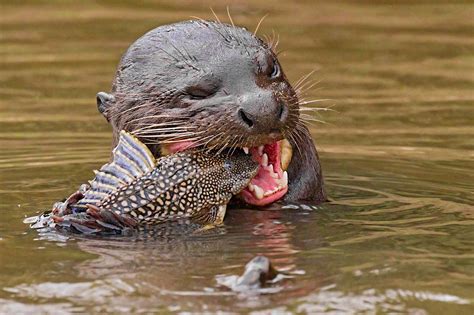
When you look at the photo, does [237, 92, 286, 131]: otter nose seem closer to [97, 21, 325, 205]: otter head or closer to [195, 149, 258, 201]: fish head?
[97, 21, 325, 205]: otter head

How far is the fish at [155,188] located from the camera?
5.98 m

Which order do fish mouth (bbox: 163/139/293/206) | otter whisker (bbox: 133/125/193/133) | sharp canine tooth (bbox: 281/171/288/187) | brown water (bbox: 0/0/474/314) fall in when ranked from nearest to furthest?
brown water (bbox: 0/0/474/314) < otter whisker (bbox: 133/125/193/133) < fish mouth (bbox: 163/139/293/206) < sharp canine tooth (bbox: 281/171/288/187)

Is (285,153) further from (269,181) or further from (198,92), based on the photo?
(198,92)

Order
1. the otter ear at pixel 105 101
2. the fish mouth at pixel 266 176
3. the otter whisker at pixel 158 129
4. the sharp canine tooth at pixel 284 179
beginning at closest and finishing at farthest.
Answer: the otter whisker at pixel 158 129 → the fish mouth at pixel 266 176 → the sharp canine tooth at pixel 284 179 → the otter ear at pixel 105 101

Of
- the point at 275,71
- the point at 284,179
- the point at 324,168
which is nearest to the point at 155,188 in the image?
the point at 284,179

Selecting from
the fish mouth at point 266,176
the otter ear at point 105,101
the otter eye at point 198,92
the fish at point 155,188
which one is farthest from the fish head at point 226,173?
the otter ear at point 105,101

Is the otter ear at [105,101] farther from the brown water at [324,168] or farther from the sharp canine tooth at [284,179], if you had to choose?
the sharp canine tooth at [284,179]

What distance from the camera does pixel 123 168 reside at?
238 inches

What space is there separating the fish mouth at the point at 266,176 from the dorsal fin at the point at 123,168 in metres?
0.30

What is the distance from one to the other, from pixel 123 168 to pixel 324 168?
222 centimetres

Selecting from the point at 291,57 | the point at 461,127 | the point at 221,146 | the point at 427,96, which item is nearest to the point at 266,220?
the point at 221,146

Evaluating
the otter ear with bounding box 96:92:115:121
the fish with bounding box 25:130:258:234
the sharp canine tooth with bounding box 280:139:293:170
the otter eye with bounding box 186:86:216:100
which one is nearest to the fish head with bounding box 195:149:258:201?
the fish with bounding box 25:130:258:234

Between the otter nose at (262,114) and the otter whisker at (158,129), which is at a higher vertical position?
the otter nose at (262,114)

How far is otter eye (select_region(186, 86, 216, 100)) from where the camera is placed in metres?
6.26
